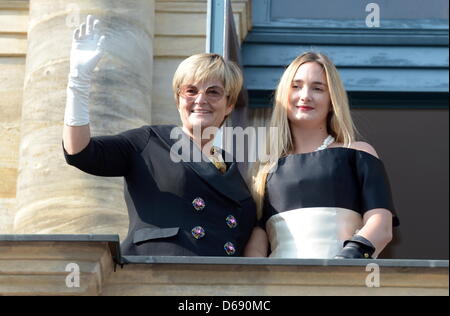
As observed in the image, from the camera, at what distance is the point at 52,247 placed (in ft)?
17.3

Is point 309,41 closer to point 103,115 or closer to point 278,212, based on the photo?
point 103,115

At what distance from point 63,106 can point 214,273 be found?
9.86ft

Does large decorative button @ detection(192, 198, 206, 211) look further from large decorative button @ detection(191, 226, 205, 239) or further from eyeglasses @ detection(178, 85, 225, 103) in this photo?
eyeglasses @ detection(178, 85, 225, 103)

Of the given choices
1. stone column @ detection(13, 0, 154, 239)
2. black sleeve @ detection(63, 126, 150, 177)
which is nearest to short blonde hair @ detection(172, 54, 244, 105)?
black sleeve @ detection(63, 126, 150, 177)

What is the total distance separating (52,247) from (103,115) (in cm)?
281

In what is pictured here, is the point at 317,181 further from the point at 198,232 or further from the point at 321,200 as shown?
the point at 198,232

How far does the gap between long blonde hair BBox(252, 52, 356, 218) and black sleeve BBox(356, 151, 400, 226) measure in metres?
0.15

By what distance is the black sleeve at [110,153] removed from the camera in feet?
18.6

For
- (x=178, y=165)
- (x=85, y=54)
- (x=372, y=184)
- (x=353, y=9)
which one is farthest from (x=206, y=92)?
(x=353, y=9)

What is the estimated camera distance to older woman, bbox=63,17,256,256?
564 cm

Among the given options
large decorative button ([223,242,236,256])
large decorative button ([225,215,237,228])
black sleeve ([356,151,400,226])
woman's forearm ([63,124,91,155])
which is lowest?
large decorative button ([223,242,236,256])

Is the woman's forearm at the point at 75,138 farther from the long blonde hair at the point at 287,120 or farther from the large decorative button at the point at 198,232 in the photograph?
the long blonde hair at the point at 287,120

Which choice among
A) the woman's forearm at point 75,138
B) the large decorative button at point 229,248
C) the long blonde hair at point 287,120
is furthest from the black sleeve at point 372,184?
the woman's forearm at point 75,138

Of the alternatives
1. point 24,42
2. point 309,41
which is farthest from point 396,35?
point 24,42
